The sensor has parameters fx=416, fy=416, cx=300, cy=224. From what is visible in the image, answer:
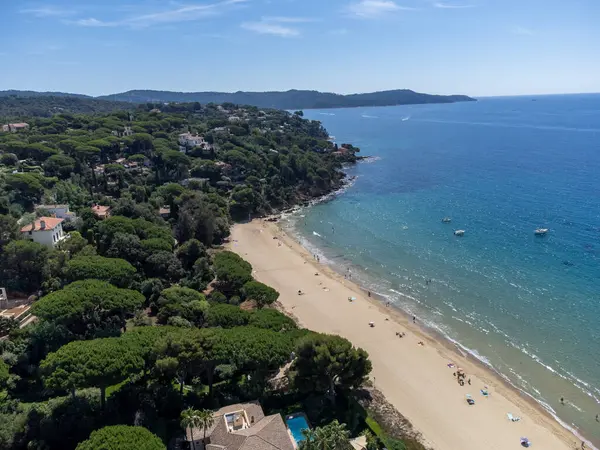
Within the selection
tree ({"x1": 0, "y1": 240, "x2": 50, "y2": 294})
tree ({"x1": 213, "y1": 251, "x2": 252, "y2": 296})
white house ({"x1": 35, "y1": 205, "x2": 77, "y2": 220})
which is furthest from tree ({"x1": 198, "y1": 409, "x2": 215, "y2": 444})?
white house ({"x1": 35, "y1": 205, "x2": 77, "y2": 220})

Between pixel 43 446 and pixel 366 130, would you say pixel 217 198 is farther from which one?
pixel 366 130

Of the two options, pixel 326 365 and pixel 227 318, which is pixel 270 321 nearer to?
pixel 227 318

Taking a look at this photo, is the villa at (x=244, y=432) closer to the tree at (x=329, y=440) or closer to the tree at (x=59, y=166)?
the tree at (x=329, y=440)

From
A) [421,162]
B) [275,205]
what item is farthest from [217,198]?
[421,162]

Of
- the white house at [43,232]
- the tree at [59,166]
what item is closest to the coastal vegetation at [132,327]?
the tree at [59,166]

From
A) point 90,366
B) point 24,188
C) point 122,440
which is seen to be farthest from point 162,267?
point 122,440

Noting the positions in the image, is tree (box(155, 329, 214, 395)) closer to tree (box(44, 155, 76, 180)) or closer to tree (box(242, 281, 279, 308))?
tree (box(242, 281, 279, 308))

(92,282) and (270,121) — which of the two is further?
(270,121)
